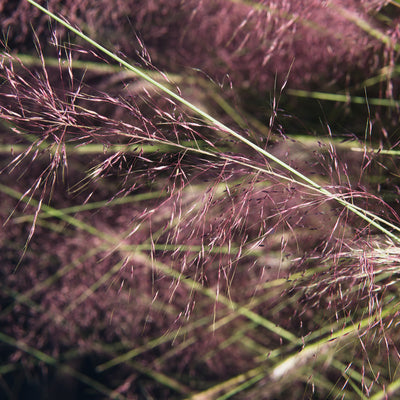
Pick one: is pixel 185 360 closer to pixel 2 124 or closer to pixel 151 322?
pixel 151 322

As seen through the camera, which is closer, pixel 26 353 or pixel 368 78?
pixel 368 78

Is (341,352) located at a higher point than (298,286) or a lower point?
lower

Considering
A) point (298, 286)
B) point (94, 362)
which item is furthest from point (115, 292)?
point (298, 286)


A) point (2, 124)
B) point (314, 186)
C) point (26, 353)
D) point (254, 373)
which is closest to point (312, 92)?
point (314, 186)

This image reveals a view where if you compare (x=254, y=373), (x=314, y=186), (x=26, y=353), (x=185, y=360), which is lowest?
(x=26, y=353)

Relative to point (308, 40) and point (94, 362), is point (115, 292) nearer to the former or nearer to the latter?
point (94, 362)

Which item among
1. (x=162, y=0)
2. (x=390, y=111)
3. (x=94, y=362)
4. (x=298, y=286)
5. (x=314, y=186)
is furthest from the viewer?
(x=94, y=362)

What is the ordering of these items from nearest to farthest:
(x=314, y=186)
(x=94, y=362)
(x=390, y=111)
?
(x=314, y=186), (x=390, y=111), (x=94, y=362)

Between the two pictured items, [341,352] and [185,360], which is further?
[185,360]

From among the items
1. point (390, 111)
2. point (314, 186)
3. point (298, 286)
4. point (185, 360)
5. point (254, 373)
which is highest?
point (390, 111)
